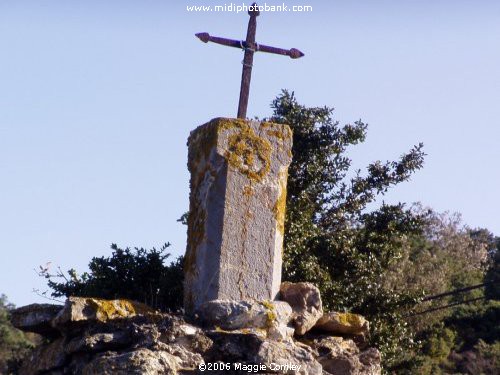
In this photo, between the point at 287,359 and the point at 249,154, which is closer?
the point at 287,359

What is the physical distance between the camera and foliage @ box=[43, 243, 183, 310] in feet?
30.5

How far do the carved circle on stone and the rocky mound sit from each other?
955 millimetres

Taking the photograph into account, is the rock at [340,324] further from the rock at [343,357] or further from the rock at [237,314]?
the rock at [237,314]

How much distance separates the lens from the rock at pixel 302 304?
7537 millimetres

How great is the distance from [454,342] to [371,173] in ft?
70.7

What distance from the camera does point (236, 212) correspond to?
7637mm

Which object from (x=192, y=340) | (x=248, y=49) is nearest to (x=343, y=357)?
(x=192, y=340)

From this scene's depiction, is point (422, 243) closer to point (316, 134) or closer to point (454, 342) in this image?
point (454, 342)

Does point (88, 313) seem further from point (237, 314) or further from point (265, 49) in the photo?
point (265, 49)

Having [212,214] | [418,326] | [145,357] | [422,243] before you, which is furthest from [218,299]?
[422,243]

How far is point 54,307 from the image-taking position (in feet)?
24.1

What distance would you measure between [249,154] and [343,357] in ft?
5.68

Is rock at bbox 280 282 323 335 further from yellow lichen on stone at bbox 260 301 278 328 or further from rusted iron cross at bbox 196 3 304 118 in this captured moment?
rusted iron cross at bbox 196 3 304 118

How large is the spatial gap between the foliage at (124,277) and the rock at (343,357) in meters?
1.92
